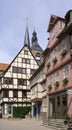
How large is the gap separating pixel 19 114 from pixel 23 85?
7.35 metres

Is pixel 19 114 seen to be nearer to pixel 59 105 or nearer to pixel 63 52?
pixel 59 105

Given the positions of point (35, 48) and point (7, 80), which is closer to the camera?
point (7, 80)

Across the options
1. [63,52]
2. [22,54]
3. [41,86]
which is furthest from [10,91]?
[63,52]

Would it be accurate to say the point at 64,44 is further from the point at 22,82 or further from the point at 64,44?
the point at 22,82

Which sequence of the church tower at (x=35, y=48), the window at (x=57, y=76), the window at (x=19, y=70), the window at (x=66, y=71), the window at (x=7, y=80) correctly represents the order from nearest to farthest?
the window at (x=66, y=71) < the window at (x=57, y=76) < the window at (x=7, y=80) < the window at (x=19, y=70) < the church tower at (x=35, y=48)

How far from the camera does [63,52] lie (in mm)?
29062

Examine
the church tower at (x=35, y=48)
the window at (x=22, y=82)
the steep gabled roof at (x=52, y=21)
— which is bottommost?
the window at (x=22, y=82)

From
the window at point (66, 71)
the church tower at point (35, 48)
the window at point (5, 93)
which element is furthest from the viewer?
the church tower at point (35, 48)

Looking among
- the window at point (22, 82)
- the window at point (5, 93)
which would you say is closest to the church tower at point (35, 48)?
the window at point (22, 82)

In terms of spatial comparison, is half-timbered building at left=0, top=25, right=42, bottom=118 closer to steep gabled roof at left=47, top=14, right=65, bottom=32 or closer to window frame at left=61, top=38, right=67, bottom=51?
steep gabled roof at left=47, top=14, right=65, bottom=32

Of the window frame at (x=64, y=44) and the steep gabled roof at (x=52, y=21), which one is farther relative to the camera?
the steep gabled roof at (x=52, y=21)

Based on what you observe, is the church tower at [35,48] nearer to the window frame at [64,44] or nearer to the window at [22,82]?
the window at [22,82]

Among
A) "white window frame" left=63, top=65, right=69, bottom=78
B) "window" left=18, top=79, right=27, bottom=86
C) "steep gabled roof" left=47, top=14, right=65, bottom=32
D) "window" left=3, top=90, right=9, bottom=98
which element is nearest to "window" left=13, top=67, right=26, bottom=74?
"window" left=18, top=79, right=27, bottom=86

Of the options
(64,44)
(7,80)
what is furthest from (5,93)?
(64,44)
